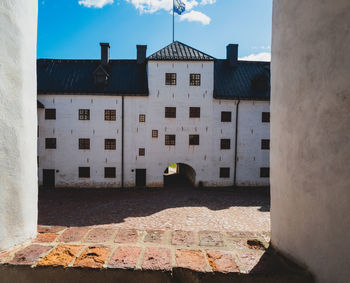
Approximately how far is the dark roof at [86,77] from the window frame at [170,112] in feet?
7.45

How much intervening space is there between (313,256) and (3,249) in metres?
2.45

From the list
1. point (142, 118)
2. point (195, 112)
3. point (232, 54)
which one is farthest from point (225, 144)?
point (232, 54)

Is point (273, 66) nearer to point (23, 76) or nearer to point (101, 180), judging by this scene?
point (23, 76)

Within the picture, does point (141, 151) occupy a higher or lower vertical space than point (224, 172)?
higher

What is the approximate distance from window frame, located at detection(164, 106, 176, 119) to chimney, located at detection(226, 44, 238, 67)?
27.7 feet

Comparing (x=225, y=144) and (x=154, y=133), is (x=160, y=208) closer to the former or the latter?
(x=154, y=133)

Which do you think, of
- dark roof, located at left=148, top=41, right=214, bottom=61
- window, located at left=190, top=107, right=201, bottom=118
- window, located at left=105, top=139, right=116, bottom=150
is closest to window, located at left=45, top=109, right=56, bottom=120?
window, located at left=105, top=139, right=116, bottom=150

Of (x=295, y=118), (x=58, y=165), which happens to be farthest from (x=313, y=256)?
(x=58, y=165)

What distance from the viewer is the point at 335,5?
1.43 m

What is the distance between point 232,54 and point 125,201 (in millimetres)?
17327

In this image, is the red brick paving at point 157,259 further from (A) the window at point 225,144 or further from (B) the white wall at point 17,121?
(A) the window at point 225,144

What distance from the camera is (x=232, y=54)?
22844 mm

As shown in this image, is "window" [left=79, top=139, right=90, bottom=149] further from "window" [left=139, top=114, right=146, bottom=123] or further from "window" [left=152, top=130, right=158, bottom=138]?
"window" [left=152, top=130, right=158, bottom=138]

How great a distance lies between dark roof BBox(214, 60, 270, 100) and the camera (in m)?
20.1
